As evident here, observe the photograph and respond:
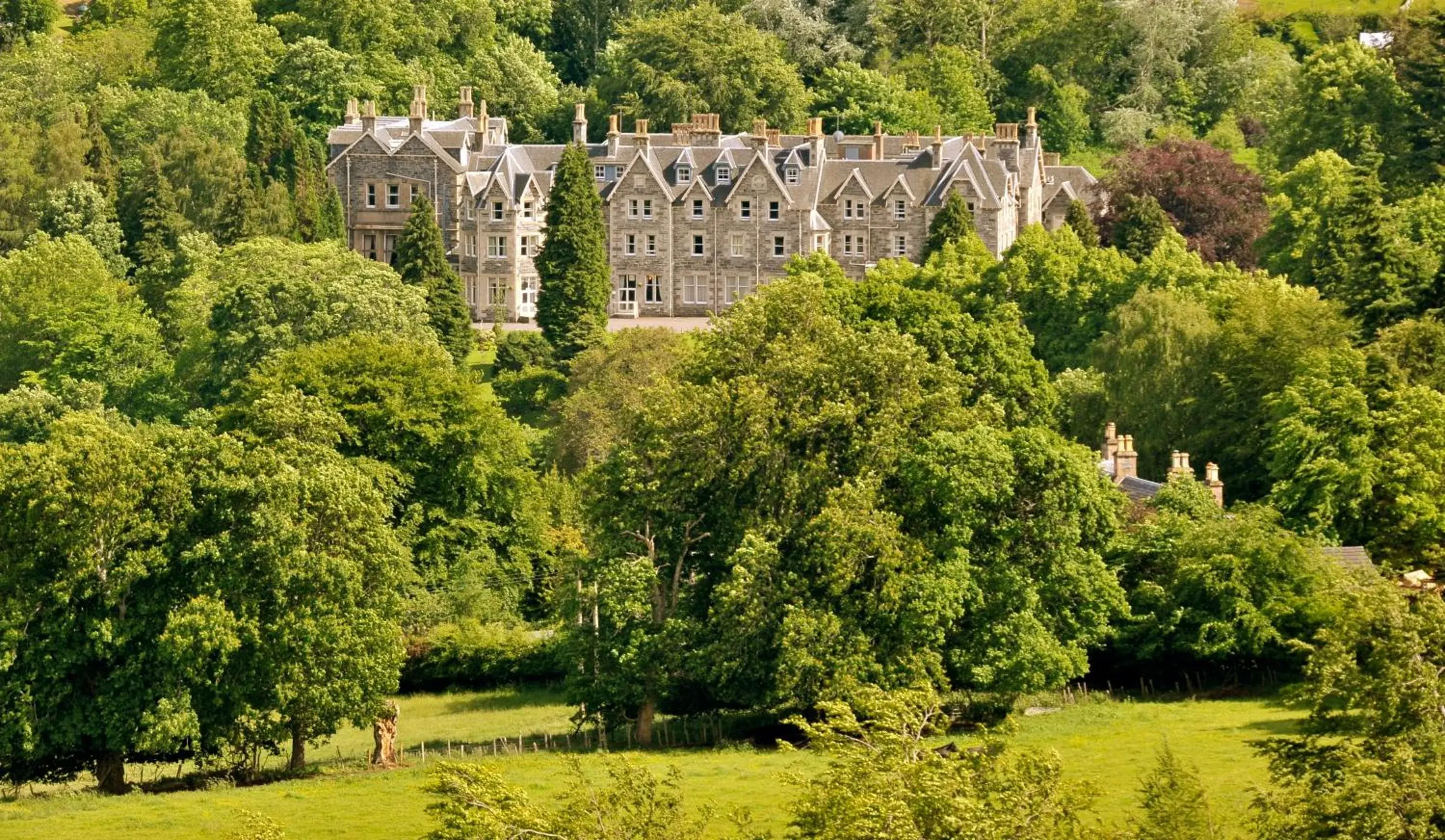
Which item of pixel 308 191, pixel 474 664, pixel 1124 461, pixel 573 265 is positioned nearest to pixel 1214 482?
pixel 1124 461

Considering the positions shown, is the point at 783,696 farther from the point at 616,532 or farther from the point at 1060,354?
the point at 1060,354

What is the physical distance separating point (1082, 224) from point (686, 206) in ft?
47.3

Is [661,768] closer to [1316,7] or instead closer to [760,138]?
[760,138]

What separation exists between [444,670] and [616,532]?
30.9 feet

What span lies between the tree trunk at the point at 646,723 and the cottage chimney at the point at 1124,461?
1689 centimetres

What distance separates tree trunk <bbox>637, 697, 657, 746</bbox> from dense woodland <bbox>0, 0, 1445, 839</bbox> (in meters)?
0.24

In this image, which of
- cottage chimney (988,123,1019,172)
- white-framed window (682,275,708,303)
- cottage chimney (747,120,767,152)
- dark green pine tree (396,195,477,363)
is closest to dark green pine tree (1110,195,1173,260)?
cottage chimney (988,123,1019,172)

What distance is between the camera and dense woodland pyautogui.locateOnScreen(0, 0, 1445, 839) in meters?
79.1

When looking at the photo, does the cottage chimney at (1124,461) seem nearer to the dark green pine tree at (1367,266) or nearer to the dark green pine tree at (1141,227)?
the dark green pine tree at (1367,266)

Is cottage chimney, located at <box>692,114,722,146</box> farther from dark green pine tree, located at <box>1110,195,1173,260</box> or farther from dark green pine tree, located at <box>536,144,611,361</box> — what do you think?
dark green pine tree, located at <box>1110,195,1173,260</box>

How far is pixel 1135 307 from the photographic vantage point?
106m

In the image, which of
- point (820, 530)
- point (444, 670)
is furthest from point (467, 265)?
point (820, 530)

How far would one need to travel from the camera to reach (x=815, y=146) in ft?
434

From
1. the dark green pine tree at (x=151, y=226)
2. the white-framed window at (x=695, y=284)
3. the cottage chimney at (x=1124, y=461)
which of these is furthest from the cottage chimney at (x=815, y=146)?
the cottage chimney at (x=1124, y=461)
